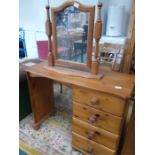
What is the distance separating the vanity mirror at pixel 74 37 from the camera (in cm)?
108

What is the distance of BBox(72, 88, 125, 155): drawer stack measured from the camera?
3.42 ft

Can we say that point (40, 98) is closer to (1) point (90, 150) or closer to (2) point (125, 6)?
(1) point (90, 150)

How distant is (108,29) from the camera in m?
2.73

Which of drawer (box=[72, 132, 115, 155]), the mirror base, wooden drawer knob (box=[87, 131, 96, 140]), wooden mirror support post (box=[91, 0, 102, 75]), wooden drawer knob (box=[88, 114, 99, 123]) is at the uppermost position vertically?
wooden mirror support post (box=[91, 0, 102, 75])

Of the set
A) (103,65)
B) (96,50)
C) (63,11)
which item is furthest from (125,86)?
(63,11)

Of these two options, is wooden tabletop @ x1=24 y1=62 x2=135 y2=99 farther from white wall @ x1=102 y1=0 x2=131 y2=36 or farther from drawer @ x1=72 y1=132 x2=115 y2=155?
white wall @ x1=102 y1=0 x2=131 y2=36

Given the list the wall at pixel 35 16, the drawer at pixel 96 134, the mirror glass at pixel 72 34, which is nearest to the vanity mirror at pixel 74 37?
Result: the mirror glass at pixel 72 34

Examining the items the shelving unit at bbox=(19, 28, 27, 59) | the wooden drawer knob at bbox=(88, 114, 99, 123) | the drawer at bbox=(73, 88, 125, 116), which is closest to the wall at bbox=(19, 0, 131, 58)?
the shelving unit at bbox=(19, 28, 27, 59)

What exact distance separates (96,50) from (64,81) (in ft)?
1.11

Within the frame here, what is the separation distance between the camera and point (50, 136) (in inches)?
63.9

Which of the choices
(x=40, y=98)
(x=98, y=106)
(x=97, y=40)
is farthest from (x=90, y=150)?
(x=97, y=40)

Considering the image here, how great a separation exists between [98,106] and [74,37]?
0.58m

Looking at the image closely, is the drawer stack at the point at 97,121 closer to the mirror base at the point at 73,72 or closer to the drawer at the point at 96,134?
the drawer at the point at 96,134
